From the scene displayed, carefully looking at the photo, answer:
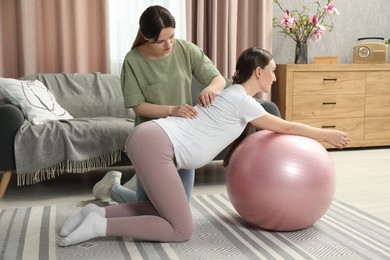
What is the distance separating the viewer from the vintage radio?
480 centimetres

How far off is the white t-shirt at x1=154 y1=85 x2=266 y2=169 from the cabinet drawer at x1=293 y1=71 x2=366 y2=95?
2.47m

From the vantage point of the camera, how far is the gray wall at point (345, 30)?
509 cm

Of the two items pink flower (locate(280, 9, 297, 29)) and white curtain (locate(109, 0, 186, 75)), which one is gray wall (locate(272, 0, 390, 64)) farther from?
white curtain (locate(109, 0, 186, 75))

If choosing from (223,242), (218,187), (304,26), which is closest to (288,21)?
(304,26)

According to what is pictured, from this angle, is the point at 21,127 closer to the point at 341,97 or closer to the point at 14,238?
the point at 14,238

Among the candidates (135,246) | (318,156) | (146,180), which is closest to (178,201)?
(146,180)

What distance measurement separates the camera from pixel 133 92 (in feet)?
7.30

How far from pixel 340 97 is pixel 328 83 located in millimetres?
180

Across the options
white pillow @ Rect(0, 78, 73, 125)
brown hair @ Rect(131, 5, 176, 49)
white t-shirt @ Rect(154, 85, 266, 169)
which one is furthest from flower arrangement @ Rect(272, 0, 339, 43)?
brown hair @ Rect(131, 5, 176, 49)

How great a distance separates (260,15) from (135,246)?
3.11 meters

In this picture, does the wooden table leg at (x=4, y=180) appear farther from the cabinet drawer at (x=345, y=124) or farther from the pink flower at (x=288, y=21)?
the pink flower at (x=288, y=21)

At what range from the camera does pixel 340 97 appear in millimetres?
4625

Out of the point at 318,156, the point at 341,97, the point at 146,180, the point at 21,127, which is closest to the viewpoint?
the point at 146,180

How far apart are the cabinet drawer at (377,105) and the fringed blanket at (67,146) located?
2.54 meters
